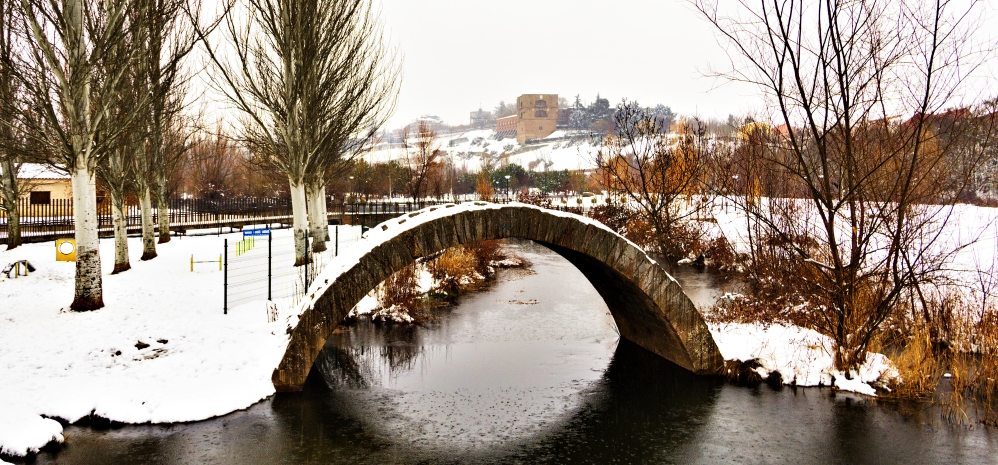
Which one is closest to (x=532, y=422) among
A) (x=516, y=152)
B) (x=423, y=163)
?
(x=423, y=163)

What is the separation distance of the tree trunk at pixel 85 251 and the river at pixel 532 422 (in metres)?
4.20

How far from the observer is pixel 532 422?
29.2 ft

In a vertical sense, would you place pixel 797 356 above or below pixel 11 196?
below

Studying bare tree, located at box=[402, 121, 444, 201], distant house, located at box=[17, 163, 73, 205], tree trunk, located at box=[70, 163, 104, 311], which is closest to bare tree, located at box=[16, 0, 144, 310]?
→ tree trunk, located at box=[70, 163, 104, 311]

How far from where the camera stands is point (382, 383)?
10586 millimetres

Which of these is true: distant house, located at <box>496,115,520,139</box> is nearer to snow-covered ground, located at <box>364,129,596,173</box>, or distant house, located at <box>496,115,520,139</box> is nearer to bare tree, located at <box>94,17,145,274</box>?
snow-covered ground, located at <box>364,129,596,173</box>

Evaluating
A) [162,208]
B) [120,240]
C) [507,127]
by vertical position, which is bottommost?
[120,240]

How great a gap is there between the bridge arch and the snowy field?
0.37 ft

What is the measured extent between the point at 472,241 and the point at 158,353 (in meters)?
5.15

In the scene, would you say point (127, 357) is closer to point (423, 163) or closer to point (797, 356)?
point (797, 356)

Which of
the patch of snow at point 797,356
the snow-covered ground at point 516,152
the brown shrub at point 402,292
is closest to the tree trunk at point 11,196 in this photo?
the brown shrub at point 402,292

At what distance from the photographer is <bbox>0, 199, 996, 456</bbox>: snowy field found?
333 inches

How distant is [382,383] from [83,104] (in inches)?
294

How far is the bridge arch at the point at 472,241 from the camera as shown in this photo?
30.3 feet
